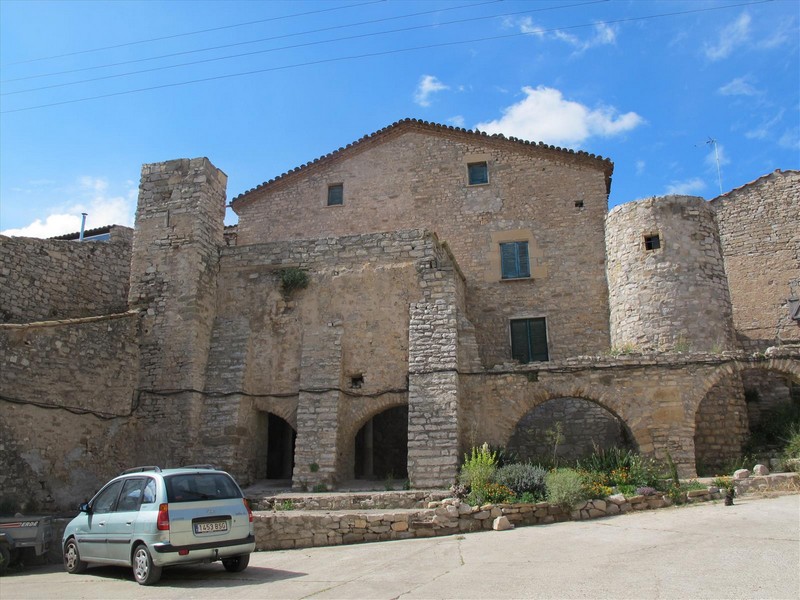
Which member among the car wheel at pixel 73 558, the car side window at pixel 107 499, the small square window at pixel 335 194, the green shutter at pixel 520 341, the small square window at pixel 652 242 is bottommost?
the car wheel at pixel 73 558

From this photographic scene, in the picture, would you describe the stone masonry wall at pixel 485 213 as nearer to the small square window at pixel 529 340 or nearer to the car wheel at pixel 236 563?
the small square window at pixel 529 340

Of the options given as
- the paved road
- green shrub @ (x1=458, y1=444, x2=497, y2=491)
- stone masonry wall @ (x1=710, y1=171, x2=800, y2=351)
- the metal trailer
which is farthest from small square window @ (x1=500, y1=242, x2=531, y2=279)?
the metal trailer

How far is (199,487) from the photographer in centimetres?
866

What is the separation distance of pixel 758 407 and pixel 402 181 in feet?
43.0

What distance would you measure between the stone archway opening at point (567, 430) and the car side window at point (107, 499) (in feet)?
36.0

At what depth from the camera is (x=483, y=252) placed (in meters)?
21.2

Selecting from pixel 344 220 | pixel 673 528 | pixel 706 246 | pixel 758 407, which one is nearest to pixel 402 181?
pixel 344 220

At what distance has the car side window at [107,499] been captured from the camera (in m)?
9.16

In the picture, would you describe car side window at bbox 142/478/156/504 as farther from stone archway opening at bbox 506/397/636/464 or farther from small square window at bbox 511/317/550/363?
small square window at bbox 511/317/550/363

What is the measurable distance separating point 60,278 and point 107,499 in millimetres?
9727

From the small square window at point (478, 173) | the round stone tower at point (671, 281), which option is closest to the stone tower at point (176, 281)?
the small square window at point (478, 173)

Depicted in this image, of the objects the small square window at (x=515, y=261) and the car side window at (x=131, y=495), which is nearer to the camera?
the car side window at (x=131, y=495)

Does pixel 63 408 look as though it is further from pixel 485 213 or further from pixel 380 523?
pixel 485 213

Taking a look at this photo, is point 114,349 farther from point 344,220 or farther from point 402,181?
point 402,181
